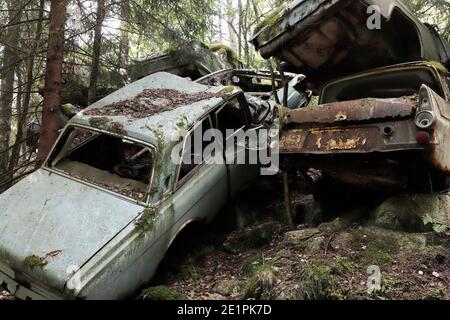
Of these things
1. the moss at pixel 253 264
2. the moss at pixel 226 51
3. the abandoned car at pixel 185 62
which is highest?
the moss at pixel 226 51

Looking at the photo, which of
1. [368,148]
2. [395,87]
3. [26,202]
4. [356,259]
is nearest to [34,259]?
[26,202]

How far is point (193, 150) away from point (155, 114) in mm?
625

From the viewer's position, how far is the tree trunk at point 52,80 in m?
6.39

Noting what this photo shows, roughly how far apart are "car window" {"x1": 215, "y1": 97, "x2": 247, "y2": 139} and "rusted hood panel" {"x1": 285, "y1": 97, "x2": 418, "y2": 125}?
101 cm

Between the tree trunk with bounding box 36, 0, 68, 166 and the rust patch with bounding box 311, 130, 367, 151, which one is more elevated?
→ the tree trunk with bounding box 36, 0, 68, 166

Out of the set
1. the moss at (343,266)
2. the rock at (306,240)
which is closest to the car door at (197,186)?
the rock at (306,240)

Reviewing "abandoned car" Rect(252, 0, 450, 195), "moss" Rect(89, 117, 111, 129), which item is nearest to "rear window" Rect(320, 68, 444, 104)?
"abandoned car" Rect(252, 0, 450, 195)

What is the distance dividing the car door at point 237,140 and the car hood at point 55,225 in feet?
5.73

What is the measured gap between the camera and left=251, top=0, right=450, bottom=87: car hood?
5.62m

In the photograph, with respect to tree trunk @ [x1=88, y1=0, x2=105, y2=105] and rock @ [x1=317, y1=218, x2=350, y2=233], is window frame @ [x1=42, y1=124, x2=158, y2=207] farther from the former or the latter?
tree trunk @ [x1=88, y1=0, x2=105, y2=105]

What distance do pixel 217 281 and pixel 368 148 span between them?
6.94 feet

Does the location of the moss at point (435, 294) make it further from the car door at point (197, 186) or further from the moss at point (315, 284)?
the car door at point (197, 186)

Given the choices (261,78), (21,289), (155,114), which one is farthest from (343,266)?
(261,78)
